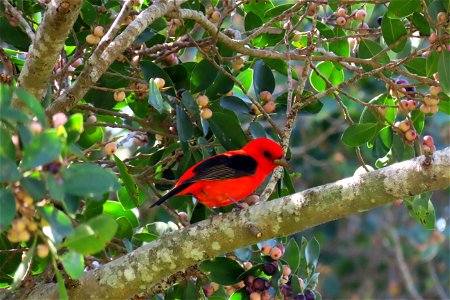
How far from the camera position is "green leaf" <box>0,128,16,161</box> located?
A: 9.02 ft

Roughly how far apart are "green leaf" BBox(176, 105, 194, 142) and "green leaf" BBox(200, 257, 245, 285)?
669 mm

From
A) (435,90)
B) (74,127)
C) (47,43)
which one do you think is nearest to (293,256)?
(435,90)

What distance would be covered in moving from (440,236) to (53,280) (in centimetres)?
797

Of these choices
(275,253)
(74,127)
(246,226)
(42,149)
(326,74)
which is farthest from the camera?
(326,74)

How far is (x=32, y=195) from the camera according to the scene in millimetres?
2713

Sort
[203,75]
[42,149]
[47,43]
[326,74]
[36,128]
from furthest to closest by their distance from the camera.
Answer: [326,74], [203,75], [47,43], [36,128], [42,149]

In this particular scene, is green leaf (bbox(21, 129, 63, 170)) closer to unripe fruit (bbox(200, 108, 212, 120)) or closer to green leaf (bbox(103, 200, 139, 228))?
unripe fruit (bbox(200, 108, 212, 120))

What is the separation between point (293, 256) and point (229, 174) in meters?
0.80

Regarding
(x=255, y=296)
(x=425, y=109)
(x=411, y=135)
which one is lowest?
(x=255, y=296)

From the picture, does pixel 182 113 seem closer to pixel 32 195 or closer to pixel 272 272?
pixel 272 272

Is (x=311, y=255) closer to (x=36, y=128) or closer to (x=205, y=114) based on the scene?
(x=205, y=114)

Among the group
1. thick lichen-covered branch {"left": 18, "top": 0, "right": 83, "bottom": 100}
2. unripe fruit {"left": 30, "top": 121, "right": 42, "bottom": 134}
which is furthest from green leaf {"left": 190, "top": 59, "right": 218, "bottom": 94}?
unripe fruit {"left": 30, "top": 121, "right": 42, "bottom": 134}

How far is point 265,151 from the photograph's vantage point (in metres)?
5.20

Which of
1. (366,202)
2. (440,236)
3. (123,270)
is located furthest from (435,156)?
(440,236)
